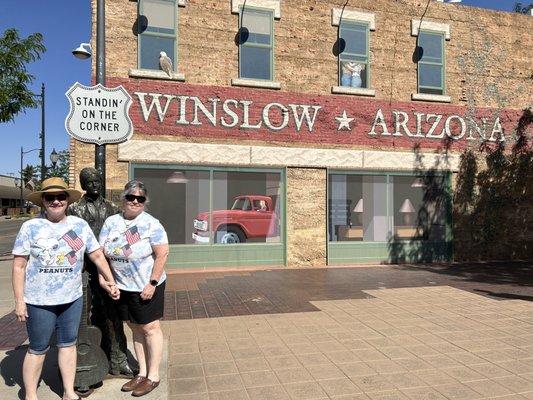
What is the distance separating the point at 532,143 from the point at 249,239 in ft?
30.0

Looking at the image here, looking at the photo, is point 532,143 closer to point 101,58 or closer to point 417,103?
point 417,103

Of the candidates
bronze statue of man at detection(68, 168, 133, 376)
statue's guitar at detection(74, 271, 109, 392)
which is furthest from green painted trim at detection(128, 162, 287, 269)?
statue's guitar at detection(74, 271, 109, 392)

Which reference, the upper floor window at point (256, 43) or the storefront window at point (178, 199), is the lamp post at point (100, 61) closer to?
the storefront window at point (178, 199)

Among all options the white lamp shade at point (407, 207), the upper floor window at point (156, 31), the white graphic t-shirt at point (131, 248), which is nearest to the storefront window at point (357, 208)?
the white lamp shade at point (407, 207)

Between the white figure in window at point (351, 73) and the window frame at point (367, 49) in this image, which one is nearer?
the window frame at point (367, 49)

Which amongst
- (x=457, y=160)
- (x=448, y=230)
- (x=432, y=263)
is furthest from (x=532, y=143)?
(x=432, y=263)

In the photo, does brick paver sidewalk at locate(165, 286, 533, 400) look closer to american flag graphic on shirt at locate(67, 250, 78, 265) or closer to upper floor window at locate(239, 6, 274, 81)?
american flag graphic on shirt at locate(67, 250, 78, 265)

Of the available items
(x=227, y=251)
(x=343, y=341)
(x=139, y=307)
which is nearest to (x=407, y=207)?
(x=227, y=251)

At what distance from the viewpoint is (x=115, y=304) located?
4.07 m

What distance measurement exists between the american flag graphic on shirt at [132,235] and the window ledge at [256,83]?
7.89 meters

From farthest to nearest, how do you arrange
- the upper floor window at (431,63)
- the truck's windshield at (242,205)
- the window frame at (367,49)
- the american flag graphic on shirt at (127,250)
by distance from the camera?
the upper floor window at (431,63)
the window frame at (367,49)
the truck's windshield at (242,205)
the american flag graphic on shirt at (127,250)

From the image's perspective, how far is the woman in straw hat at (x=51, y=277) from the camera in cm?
338

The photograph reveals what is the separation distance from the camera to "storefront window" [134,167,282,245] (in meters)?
10.8

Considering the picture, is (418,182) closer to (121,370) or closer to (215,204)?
(215,204)
